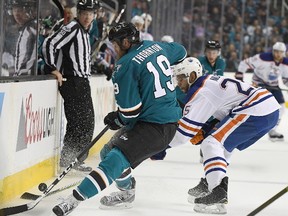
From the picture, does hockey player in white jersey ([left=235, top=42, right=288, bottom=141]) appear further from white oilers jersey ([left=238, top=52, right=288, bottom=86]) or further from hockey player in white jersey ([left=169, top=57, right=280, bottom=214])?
hockey player in white jersey ([left=169, top=57, right=280, bottom=214])

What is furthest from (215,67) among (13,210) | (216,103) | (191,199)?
(13,210)

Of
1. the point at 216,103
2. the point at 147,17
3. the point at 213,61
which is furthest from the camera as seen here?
the point at 147,17

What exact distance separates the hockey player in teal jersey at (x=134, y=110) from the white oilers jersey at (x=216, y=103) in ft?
0.81

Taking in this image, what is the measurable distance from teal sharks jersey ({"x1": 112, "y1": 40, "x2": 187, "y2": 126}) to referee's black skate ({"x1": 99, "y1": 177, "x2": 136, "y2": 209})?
0.53 metres

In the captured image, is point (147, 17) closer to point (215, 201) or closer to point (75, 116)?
point (75, 116)

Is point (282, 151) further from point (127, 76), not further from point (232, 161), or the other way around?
point (127, 76)

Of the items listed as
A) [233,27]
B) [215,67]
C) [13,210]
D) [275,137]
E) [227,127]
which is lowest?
[275,137]

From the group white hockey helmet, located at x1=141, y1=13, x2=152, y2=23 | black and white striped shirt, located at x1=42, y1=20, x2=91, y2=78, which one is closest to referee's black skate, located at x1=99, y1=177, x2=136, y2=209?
black and white striped shirt, located at x1=42, y1=20, x2=91, y2=78

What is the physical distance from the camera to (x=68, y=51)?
15.8 feet

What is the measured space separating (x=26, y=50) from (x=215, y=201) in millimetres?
1533

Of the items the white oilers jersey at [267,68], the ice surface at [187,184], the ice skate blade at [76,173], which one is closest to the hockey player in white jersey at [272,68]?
the white oilers jersey at [267,68]

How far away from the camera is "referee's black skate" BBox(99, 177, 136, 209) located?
12.5 feet

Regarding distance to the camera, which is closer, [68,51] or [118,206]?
[118,206]

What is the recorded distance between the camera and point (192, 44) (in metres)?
11.3
